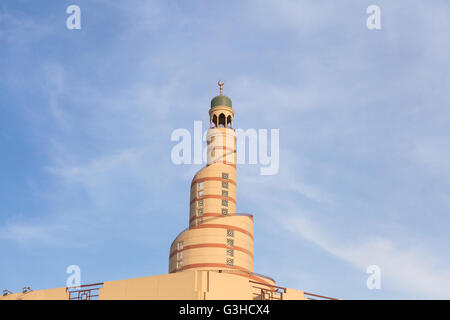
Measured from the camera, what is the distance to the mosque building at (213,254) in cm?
5531

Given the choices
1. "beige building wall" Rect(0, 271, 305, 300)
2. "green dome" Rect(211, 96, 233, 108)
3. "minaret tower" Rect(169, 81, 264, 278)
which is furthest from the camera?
"green dome" Rect(211, 96, 233, 108)

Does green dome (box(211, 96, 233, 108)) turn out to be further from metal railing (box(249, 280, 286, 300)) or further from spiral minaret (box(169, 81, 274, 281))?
metal railing (box(249, 280, 286, 300))

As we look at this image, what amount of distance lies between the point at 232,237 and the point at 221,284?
16.0m

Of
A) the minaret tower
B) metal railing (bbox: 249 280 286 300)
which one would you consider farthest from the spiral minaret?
metal railing (bbox: 249 280 286 300)

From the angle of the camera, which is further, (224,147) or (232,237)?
(224,147)

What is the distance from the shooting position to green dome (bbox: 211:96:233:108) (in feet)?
272

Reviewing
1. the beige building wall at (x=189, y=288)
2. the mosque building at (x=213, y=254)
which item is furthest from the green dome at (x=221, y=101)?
the beige building wall at (x=189, y=288)

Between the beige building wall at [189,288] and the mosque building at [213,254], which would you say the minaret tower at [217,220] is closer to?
the mosque building at [213,254]

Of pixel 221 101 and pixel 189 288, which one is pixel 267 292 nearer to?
pixel 189 288
